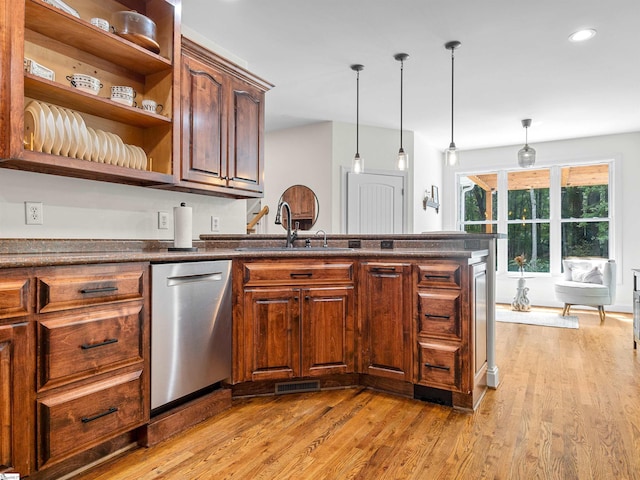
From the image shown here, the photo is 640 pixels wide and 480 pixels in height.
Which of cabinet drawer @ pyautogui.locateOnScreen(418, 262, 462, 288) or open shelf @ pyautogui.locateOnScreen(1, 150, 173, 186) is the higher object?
open shelf @ pyautogui.locateOnScreen(1, 150, 173, 186)

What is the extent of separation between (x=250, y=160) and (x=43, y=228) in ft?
4.79

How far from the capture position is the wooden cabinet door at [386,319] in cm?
242

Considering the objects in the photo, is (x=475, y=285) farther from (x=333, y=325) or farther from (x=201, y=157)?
(x=201, y=157)

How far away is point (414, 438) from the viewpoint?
1.96 meters

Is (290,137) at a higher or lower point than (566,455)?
higher

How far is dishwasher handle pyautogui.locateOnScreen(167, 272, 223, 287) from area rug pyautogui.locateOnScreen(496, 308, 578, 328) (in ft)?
13.1

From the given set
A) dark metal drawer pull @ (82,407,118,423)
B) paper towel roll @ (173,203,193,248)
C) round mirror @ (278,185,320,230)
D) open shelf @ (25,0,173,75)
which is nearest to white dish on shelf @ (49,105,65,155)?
open shelf @ (25,0,173,75)

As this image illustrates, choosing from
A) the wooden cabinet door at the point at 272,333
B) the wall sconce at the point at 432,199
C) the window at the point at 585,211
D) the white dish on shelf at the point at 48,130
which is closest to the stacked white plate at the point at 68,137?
the white dish on shelf at the point at 48,130

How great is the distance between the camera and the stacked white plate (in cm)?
185

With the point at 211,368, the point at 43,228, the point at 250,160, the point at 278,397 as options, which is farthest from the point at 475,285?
the point at 43,228

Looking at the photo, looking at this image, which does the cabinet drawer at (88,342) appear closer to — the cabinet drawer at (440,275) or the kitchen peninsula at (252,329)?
the kitchen peninsula at (252,329)

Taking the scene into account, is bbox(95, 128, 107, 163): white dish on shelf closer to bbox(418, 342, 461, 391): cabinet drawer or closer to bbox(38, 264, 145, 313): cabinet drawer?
bbox(38, 264, 145, 313): cabinet drawer

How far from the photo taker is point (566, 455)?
179 centimetres

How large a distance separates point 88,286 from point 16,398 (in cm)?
44
